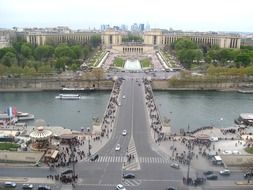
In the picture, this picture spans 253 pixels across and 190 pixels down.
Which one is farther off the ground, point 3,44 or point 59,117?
point 3,44

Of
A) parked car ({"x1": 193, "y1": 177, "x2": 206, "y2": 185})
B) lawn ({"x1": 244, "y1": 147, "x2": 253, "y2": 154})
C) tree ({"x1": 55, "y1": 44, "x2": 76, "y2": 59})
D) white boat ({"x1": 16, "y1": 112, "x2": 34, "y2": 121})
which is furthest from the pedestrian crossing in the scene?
tree ({"x1": 55, "y1": 44, "x2": 76, "y2": 59})

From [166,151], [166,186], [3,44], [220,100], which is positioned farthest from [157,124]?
[3,44]

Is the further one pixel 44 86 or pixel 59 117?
pixel 44 86

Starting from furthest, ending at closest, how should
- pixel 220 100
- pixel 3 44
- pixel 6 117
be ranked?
pixel 3 44
pixel 220 100
pixel 6 117

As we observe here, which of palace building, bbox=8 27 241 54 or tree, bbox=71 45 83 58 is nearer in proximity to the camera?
tree, bbox=71 45 83 58

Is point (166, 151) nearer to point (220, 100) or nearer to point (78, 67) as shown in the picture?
point (220, 100)

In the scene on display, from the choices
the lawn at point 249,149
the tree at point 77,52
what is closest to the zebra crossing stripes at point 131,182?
the lawn at point 249,149

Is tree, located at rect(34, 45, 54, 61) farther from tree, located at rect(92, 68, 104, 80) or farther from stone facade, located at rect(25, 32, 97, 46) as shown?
stone facade, located at rect(25, 32, 97, 46)
